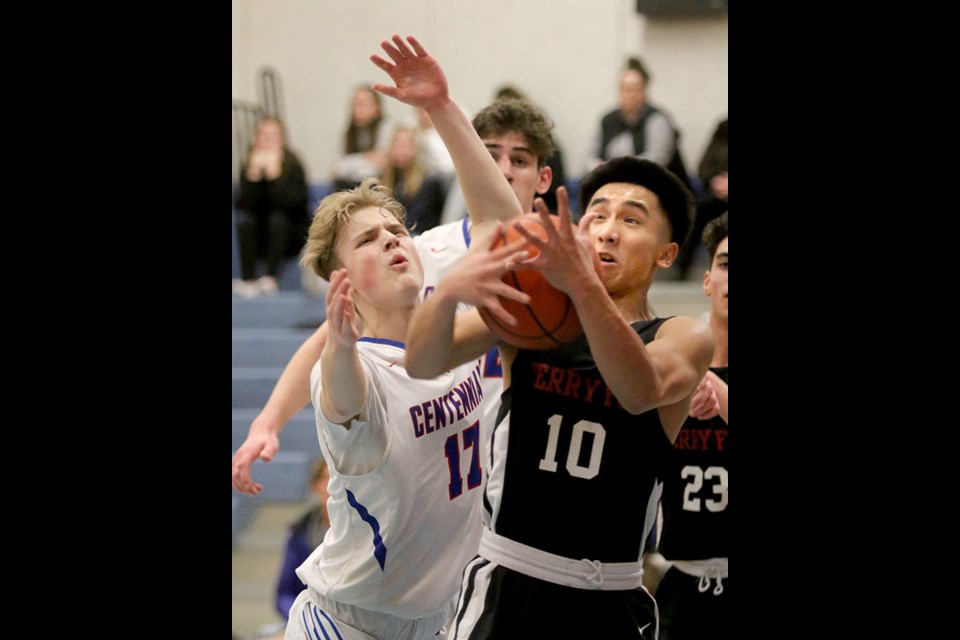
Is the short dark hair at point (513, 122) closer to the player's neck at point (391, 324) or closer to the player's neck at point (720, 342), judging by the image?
the player's neck at point (720, 342)

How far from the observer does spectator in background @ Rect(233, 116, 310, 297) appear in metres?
10.5

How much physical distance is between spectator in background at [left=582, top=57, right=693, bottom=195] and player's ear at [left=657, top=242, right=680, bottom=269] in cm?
660

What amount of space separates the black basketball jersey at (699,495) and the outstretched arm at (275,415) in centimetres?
140

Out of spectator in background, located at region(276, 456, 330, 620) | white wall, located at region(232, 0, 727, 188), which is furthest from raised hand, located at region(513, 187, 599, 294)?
white wall, located at region(232, 0, 727, 188)

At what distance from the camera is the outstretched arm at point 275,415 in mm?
3793

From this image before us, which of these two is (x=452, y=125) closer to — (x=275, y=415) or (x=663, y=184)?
(x=663, y=184)

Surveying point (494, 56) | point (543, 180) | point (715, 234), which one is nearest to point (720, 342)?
point (715, 234)

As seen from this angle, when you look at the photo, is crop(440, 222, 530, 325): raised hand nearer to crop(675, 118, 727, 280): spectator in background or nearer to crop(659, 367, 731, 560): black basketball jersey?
crop(659, 367, 731, 560): black basketball jersey

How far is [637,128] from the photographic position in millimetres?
10039

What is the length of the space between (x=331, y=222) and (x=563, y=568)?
1317 millimetres
